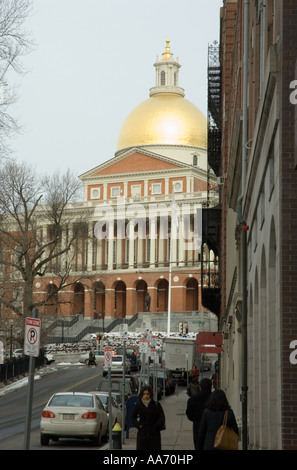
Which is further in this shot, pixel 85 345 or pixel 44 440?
pixel 85 345

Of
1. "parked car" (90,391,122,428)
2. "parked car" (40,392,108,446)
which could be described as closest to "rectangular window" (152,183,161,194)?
"parked car" (90,391,122,428)

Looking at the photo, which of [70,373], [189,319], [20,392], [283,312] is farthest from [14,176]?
[283,312]

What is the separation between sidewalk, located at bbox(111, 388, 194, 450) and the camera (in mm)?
23953

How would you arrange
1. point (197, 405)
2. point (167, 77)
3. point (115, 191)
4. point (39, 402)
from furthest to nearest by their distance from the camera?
point (167, 77)
point (115, 191)
point (39, 402)
point (197, 405)

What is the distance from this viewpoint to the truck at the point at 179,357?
60.5m

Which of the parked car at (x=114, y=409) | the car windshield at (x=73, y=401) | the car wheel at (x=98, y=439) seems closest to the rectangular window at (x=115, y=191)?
the parked car at (x=114, y=409)

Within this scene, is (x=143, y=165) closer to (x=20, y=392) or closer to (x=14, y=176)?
(x=14, y=176)

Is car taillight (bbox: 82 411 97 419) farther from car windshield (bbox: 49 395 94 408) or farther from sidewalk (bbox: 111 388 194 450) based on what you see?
sidewalk (bbox: 111 388 194 450)

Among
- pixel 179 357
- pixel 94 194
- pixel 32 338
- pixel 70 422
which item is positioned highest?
pixel 94 194

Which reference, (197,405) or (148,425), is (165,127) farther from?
(148,425)

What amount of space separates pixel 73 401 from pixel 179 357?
35714 mm

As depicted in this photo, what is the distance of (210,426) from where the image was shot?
1255 cm

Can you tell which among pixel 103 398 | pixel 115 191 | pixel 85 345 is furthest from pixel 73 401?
pixel 115 191

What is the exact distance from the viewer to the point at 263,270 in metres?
18.1
